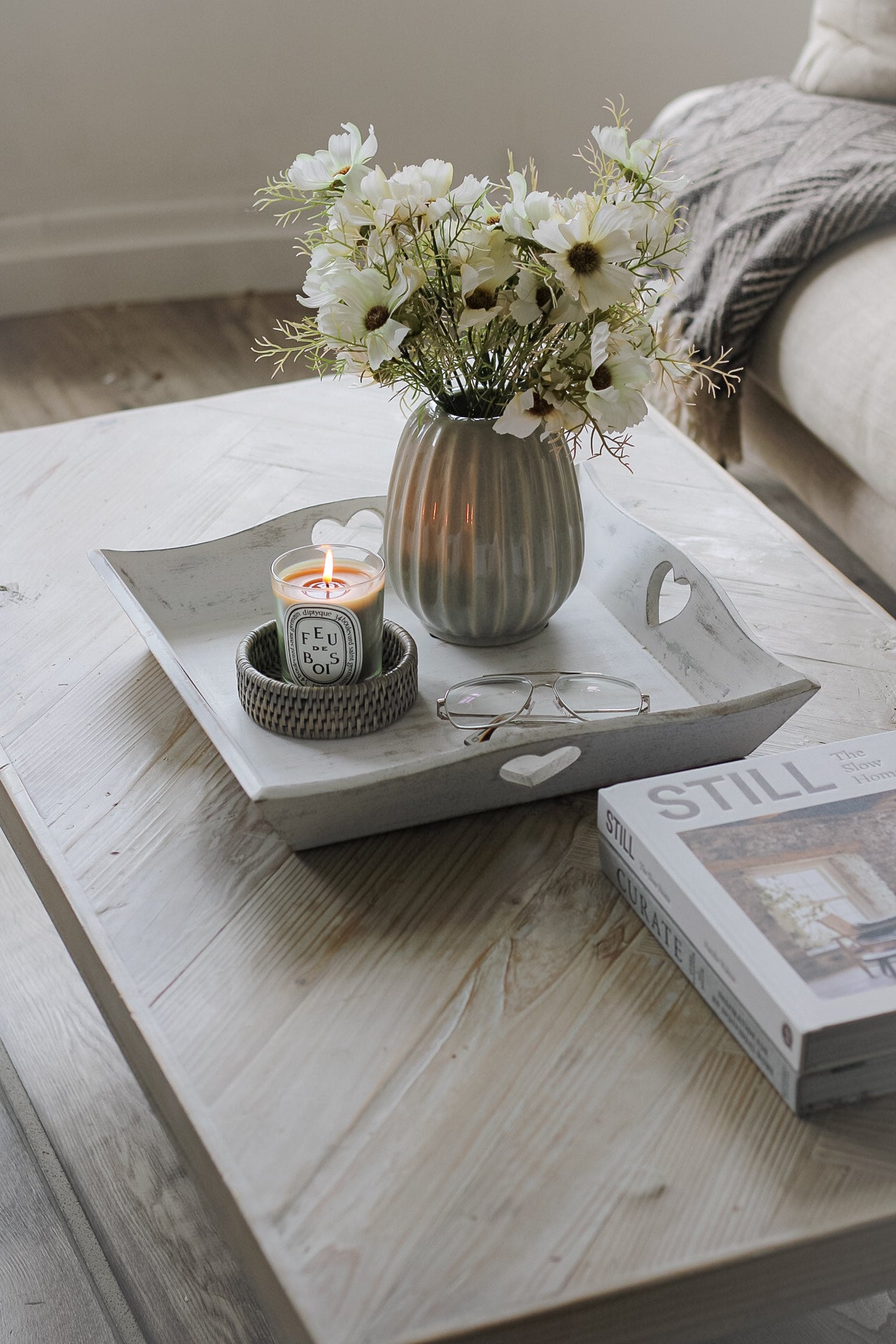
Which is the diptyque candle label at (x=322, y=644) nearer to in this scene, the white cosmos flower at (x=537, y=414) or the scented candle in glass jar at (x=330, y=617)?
the scented candle in glass jar at (x=330, y=617)

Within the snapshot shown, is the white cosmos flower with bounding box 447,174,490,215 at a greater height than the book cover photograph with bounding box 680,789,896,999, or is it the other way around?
the white cosmos flower with bounding box 447,174,490,215

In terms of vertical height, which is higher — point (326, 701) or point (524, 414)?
point (524, 414)

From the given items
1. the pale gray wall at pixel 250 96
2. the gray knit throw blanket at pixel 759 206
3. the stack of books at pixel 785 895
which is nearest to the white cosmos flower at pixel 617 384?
the stack of books at pixel 785 895

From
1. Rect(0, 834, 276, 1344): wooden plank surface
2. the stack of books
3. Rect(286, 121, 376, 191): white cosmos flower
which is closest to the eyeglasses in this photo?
the stack of books

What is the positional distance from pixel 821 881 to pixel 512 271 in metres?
0.39

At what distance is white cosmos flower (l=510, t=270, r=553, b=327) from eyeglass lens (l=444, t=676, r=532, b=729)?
24 centimetres

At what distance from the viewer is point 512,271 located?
74 centimetres

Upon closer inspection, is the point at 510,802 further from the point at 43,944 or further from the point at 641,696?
the point at 43,944

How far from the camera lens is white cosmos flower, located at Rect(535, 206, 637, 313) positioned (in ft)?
2.32

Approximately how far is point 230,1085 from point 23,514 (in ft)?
2.23

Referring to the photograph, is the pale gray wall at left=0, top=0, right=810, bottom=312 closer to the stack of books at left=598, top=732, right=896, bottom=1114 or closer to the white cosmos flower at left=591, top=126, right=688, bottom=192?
the white cosmos flower at left=591, top=126, right=688, bottom=192

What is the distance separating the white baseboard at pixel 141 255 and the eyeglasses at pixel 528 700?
227 centimetres

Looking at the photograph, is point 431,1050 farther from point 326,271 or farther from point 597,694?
point 326,271

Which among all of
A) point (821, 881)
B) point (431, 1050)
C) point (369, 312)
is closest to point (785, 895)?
point (821, 881)
